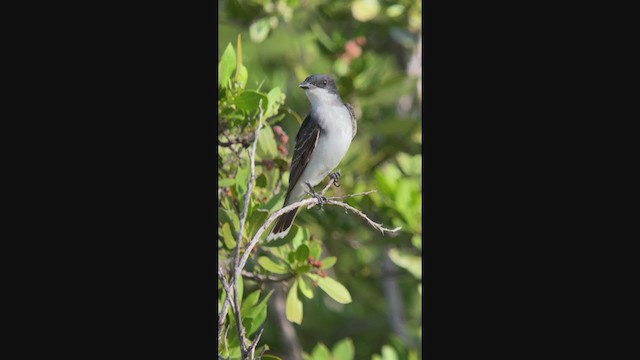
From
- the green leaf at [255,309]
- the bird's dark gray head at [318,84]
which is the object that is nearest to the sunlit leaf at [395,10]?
the bird's dark gray head at [318,84]

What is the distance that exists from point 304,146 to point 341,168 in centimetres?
47

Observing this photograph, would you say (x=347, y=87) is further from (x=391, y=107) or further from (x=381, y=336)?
(x=381, y=336)

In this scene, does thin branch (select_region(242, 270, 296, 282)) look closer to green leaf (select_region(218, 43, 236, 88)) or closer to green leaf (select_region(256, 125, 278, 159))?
green leaf (select_region(256, 125, 278, 159))

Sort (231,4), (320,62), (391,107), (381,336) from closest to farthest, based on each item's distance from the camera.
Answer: (231,4)
(381,336)
(320,62)
(391,107)

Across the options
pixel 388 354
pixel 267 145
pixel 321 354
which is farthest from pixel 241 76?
pixel 388 354

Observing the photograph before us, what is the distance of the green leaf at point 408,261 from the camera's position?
3.12 metres

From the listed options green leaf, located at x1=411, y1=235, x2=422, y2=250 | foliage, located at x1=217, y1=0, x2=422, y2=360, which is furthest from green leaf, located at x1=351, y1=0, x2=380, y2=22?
green leaf, located at x1=411, y1=235, x2=422, y2=250

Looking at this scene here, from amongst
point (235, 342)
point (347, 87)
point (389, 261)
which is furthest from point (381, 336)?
point (235, 342)

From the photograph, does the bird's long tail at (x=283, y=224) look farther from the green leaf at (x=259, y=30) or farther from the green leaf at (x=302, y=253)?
the green leaf at (x=259, y=30)

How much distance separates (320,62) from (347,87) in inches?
12.1

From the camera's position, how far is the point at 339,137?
228 cm

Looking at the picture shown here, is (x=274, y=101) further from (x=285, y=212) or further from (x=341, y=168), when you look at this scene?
(x=341, y=168)

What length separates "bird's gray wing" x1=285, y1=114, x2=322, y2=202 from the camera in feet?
7.48

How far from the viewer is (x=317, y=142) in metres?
2.28
